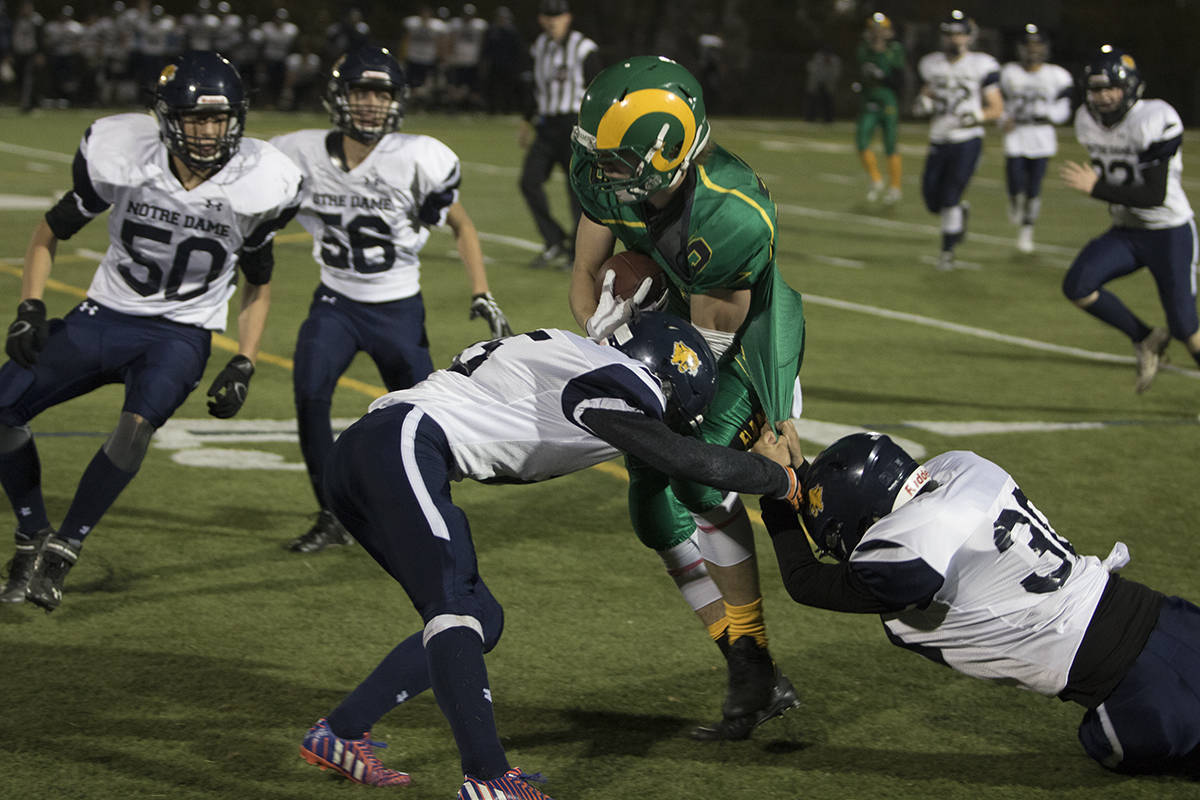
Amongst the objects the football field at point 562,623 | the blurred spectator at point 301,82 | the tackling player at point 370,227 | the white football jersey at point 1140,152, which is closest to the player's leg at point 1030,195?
the football field at point 562,623

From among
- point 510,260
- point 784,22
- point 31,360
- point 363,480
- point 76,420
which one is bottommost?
point 784,22

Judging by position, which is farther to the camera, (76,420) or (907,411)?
(907,411)

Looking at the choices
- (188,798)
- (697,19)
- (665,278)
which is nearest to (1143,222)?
(665,278)

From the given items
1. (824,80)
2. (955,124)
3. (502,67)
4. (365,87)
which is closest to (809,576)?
(365,87)

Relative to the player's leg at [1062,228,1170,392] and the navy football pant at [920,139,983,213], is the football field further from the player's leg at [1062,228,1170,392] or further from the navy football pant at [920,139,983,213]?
the navy football pant at [920,139,983,213]

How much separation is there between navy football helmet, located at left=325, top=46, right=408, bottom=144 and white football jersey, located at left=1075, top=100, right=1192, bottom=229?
3844mm

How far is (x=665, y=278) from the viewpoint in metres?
3.84

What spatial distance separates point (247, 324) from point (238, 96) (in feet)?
2.45

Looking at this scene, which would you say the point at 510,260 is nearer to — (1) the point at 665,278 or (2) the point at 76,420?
(2) the point at 76,420

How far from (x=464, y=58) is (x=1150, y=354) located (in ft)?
74.8

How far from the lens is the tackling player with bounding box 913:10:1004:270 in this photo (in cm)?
1214

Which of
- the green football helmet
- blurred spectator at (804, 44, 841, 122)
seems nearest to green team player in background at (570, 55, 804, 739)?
the green football helmet

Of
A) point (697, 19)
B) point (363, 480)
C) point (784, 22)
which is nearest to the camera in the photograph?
point (363, 480)

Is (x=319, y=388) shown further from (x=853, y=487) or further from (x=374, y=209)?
(x=853, y=487)
